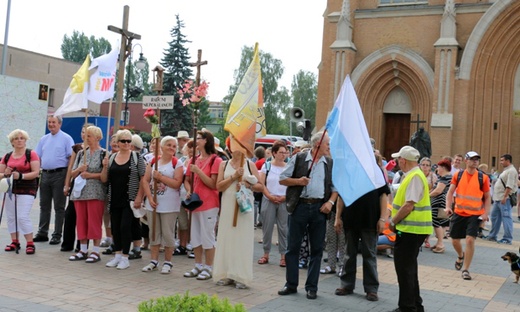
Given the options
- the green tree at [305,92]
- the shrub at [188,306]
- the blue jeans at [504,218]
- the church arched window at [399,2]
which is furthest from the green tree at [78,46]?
the shrub at [188,306]

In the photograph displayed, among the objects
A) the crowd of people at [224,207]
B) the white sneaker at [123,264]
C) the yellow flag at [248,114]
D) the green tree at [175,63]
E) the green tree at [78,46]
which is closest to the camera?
the crowd of people at [224,207]

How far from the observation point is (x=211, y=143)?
8125 mm

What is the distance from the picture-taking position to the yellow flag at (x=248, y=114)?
7719mm

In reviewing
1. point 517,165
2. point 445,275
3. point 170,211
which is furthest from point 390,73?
point 170,211

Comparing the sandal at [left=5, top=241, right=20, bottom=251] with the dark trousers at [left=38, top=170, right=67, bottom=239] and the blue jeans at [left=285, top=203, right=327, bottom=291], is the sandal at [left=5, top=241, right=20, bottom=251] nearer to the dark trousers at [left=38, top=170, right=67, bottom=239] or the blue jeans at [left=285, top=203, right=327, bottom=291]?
the dark trousers at [left=38, top=170, right=67, bottom=239]

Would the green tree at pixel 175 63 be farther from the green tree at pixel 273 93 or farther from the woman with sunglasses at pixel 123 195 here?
the woman with sunglasses at pixel 123 195

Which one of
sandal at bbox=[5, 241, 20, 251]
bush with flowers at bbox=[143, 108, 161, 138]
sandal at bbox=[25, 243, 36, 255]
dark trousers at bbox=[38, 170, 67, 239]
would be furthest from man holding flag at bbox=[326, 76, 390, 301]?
dark trousers at bbox=[38, 170, 67, 239]

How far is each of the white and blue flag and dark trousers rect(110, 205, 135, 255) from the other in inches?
131

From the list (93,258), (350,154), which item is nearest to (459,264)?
(350,154)

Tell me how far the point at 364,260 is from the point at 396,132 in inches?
922

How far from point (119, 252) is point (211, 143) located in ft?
7.32

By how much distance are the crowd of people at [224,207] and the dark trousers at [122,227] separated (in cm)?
2

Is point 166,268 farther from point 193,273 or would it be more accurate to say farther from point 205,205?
point 205,205

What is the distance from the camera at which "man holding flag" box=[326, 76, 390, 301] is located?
699 cm
